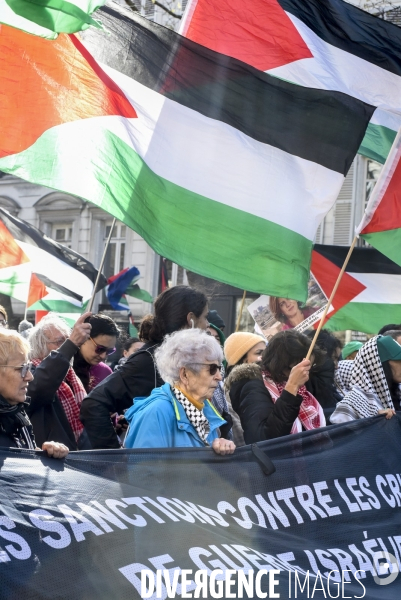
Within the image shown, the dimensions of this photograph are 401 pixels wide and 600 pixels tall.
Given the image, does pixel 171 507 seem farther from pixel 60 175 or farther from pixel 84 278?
pixel 84 278

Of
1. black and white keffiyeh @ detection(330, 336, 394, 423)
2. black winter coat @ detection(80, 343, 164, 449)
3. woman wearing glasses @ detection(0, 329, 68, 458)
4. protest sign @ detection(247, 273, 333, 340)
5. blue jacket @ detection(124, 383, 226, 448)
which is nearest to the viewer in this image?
woman wearing glasses @ detection(0, 329, 68, 458)

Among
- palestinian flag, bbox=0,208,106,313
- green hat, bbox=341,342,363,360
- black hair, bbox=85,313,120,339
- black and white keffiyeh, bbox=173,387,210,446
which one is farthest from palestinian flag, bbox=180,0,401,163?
palestinian flag, bbox=0,208,106,313

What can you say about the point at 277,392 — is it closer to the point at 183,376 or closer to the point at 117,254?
the point at 183,376

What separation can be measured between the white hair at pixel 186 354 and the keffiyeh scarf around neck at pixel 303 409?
84cm

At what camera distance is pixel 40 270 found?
1025cm

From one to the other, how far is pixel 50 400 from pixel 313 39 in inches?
106

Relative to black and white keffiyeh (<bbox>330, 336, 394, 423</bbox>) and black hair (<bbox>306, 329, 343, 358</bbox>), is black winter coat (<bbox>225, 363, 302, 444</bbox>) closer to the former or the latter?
black and white keffiyeh (<bbox>330, 336, 394, 423</bbox>)

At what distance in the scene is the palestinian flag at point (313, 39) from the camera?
5.42m

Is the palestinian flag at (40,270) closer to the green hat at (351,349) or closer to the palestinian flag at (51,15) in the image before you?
the green hat at (351,349)

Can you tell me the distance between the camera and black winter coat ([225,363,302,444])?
4.39 metres

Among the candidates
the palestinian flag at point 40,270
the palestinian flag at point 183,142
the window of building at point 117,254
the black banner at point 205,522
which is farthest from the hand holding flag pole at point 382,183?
the window of building at point 117,254

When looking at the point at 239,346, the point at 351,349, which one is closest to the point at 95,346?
the point at 239,346

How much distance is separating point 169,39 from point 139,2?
2192cm

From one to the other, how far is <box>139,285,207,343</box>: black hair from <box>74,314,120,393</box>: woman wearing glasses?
0.75 metres
